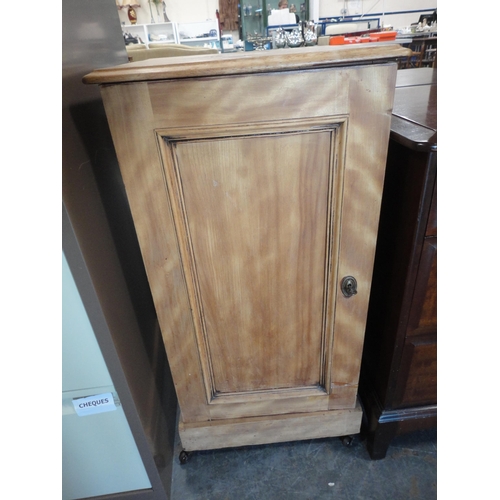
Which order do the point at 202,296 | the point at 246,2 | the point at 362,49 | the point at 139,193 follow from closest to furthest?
1. the point at 362,49
2. the point at 139,193
3. the point at 202,296
4. the point at 246,2

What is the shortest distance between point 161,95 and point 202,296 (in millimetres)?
395

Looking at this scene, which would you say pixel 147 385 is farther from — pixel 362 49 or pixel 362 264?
pixel 362 49

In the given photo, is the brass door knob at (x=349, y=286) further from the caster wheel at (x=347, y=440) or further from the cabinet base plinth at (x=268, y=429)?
the caster wheel at (x=347, y=440)

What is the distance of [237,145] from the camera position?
579 millimetres

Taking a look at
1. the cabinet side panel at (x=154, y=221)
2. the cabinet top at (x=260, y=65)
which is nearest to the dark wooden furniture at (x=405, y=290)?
the cabinet top at (x=260, y=65)

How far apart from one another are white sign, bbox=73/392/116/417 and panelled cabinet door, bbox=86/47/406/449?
6.0 inches

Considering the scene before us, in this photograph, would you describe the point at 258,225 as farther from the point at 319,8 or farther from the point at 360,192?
the point at 319,8

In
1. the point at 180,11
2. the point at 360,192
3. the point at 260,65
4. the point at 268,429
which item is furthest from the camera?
the point at 180,11

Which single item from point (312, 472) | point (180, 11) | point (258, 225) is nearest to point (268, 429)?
point (312, 472)

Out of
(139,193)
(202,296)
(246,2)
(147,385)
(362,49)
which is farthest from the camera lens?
(246,2)

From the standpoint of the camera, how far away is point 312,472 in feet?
3.17

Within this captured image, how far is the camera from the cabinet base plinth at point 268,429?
0.91 meters

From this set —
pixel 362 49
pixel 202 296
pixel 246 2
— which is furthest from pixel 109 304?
pixel 246 2

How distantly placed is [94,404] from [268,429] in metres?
0.46
